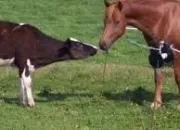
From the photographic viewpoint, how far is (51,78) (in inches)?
655

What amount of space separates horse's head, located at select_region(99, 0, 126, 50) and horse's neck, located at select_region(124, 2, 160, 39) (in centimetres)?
16

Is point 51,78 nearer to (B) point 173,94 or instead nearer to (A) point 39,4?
(B) point 173,94

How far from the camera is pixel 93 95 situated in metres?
14.7

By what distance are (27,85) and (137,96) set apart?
224 cm

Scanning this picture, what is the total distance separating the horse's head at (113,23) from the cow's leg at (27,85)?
4.98ft

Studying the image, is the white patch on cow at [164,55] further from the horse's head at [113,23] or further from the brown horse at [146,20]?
the horse's head at [113,23]

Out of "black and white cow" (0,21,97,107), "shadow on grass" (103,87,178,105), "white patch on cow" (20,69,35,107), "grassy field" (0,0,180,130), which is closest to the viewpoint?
"grassy field" (0,0,180,130)

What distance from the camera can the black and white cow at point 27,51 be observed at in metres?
13.6

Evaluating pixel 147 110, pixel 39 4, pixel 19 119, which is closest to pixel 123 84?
pixel 147 110

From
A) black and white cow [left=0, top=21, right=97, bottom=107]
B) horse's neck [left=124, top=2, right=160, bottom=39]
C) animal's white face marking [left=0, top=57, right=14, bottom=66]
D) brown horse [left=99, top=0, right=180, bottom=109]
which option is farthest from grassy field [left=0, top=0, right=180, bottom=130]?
horse's neck [left=124, top=2, right=160, bottom=39]

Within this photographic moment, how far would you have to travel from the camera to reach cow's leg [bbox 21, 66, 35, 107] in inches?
531

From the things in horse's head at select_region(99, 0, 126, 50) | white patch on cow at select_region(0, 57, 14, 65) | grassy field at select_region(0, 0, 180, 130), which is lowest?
grassy field at select_region(0, 0, 180, 130)

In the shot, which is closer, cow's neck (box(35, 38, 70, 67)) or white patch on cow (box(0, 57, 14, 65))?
white patch on cow (box(0, 57, 14, 65))

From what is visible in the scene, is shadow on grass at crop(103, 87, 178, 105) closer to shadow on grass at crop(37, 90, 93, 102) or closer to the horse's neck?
shadow on grass at crop(37, 90, 93, 102)
